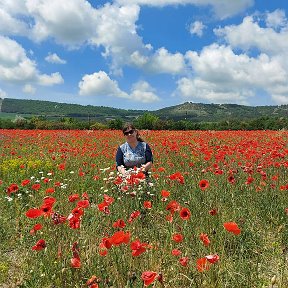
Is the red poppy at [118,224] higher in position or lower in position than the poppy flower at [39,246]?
higher

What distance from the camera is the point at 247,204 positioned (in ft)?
17.8

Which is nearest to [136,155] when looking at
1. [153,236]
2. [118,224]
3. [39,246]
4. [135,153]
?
[135,153]

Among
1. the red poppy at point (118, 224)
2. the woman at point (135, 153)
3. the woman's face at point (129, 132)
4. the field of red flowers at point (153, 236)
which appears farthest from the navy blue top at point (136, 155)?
the red poppy at point (118, 224)

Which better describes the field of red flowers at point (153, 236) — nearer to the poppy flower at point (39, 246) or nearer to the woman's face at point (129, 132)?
the poppy flower at point (39, 246)

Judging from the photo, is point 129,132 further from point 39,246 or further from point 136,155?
point 39,246

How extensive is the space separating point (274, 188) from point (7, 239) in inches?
151

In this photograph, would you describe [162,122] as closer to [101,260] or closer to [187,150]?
[187,150]

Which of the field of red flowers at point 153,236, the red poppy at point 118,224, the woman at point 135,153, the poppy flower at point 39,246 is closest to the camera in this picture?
the poppy flower at point 39,246

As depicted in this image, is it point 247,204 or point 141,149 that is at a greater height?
point 141,149

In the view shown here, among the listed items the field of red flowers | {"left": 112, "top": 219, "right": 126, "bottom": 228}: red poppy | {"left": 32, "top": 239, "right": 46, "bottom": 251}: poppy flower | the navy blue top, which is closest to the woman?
the navy blue top

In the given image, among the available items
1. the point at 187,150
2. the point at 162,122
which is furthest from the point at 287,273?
the point at 162,122

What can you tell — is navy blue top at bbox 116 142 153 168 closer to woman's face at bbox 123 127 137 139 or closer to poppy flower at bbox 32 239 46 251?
woman's face at bbox 123 127 137 139

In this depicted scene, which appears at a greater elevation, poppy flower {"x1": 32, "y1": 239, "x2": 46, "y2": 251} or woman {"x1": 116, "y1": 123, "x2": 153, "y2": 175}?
woman {"x1": 116, "y1": 123, "x2": 153, "y2": 175}

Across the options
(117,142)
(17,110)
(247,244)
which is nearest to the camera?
(247,244)
